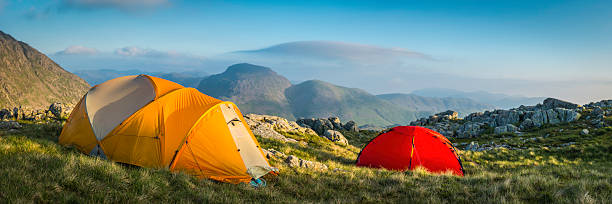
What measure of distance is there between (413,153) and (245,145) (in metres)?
9.56

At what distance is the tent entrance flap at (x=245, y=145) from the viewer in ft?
36.6

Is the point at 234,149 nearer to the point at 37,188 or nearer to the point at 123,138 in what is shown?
the point at 123,138

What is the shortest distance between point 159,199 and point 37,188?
2295 millimetres

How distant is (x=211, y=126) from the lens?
1130 centimetres

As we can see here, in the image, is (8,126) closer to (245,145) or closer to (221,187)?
(245,145)

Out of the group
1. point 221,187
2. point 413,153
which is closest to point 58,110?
point 221,187

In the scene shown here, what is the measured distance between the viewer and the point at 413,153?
Answer: 16234mm

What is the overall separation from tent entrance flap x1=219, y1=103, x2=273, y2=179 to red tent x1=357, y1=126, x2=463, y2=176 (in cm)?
776

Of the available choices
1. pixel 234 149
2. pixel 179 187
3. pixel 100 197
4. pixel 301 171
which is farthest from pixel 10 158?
pixel 301 171

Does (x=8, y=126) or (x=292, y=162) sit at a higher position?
(x=8, y=126)

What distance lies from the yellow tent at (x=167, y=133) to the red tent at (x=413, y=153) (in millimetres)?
7899

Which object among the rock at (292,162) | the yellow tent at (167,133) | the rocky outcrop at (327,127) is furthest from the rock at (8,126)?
the rocky outcrop at (327,127)

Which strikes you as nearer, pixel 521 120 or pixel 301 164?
pixel 301 164

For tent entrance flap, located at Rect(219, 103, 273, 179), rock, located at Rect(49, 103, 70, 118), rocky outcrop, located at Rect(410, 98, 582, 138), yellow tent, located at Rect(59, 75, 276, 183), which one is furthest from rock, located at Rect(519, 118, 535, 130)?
rock, located at Rect(49, 103, 70, 118)
